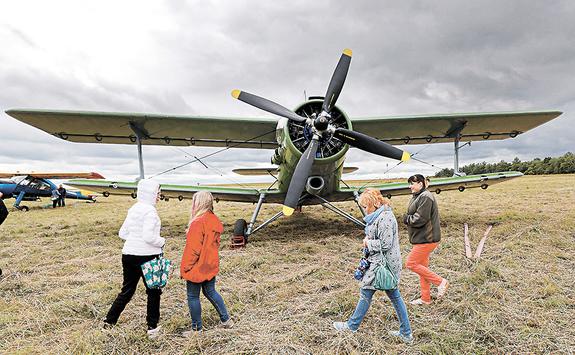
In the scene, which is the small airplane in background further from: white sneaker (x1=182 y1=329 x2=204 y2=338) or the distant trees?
the distant trees

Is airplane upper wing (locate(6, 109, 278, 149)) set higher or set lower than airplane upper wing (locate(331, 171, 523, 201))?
higher

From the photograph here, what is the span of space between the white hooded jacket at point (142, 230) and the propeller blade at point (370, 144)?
4.08 metres

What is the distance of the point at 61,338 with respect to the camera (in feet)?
9.24

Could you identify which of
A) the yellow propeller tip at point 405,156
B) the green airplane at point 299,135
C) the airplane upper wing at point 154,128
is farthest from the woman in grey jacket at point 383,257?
the airplane upper wing at point 154,128

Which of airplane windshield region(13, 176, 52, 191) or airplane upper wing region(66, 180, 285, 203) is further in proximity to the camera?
airplane windshield region(13, 176, 52, 191)

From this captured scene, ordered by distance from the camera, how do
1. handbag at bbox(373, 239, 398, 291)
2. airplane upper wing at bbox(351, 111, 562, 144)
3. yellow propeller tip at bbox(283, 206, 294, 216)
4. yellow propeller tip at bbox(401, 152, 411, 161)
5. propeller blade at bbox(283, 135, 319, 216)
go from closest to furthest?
handbag at bbox(373, 239, 398, 291) → yellow propeller tip at bbox(283, 206, 294, 216) → propeller blade at bbox(283, 135, 319, 216) → yellow propeller tip at bbox(401, 152, 411, 161) → airplane upper wing at bbox(351, 111, 562, 144)

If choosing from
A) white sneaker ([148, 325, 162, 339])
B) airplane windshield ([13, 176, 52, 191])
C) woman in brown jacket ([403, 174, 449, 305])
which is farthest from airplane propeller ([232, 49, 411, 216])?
airplane windshield ([13, 176, 52, 191])

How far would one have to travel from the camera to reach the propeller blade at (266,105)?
5941 mm

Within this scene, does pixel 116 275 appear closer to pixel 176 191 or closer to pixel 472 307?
pixel 176 191

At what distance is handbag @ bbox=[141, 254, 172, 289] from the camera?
2760 mm

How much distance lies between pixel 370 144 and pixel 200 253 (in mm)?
4123

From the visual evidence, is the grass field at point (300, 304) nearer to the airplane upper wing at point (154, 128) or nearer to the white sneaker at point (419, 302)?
the white sneaker at point (419, 302)

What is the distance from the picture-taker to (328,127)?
5.83 metres

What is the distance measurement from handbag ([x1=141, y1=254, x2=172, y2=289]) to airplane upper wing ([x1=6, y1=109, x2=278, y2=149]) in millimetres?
4881
